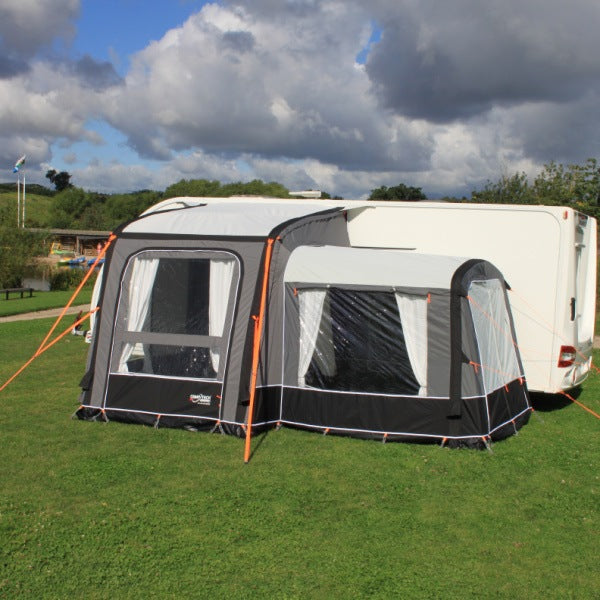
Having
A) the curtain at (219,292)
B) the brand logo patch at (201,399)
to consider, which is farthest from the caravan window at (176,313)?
the brand logo patch at (201,399)

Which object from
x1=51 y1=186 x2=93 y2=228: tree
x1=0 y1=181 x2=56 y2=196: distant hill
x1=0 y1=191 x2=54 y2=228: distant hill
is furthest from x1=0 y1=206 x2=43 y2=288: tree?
x1=0 y1=181 x2=56 y2=196: distant hill

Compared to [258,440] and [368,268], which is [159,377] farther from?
[368,268]

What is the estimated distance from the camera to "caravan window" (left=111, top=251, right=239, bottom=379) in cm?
706

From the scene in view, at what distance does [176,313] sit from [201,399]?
978 mm

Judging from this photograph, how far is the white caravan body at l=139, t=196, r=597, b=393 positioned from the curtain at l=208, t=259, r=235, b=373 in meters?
1.29

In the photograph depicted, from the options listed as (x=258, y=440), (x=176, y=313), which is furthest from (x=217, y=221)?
(x=258, y=440)

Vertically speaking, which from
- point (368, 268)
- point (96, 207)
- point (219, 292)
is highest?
point (96, 207)

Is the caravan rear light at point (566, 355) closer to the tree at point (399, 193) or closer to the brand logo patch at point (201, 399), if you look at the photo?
the brand logo patch at point (201, 399)

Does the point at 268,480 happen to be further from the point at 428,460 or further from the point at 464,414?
the point at 464,414

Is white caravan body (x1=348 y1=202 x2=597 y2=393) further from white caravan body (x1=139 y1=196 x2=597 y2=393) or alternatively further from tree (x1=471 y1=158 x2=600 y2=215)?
tree (x1=471 y1=158 x2=600 y2=215)

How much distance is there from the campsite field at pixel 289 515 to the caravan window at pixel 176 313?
2.30 feet

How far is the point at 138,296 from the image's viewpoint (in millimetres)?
7363

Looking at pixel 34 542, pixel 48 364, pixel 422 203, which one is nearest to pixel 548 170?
pixel 422 203

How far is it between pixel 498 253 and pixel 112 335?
4.50 metres
